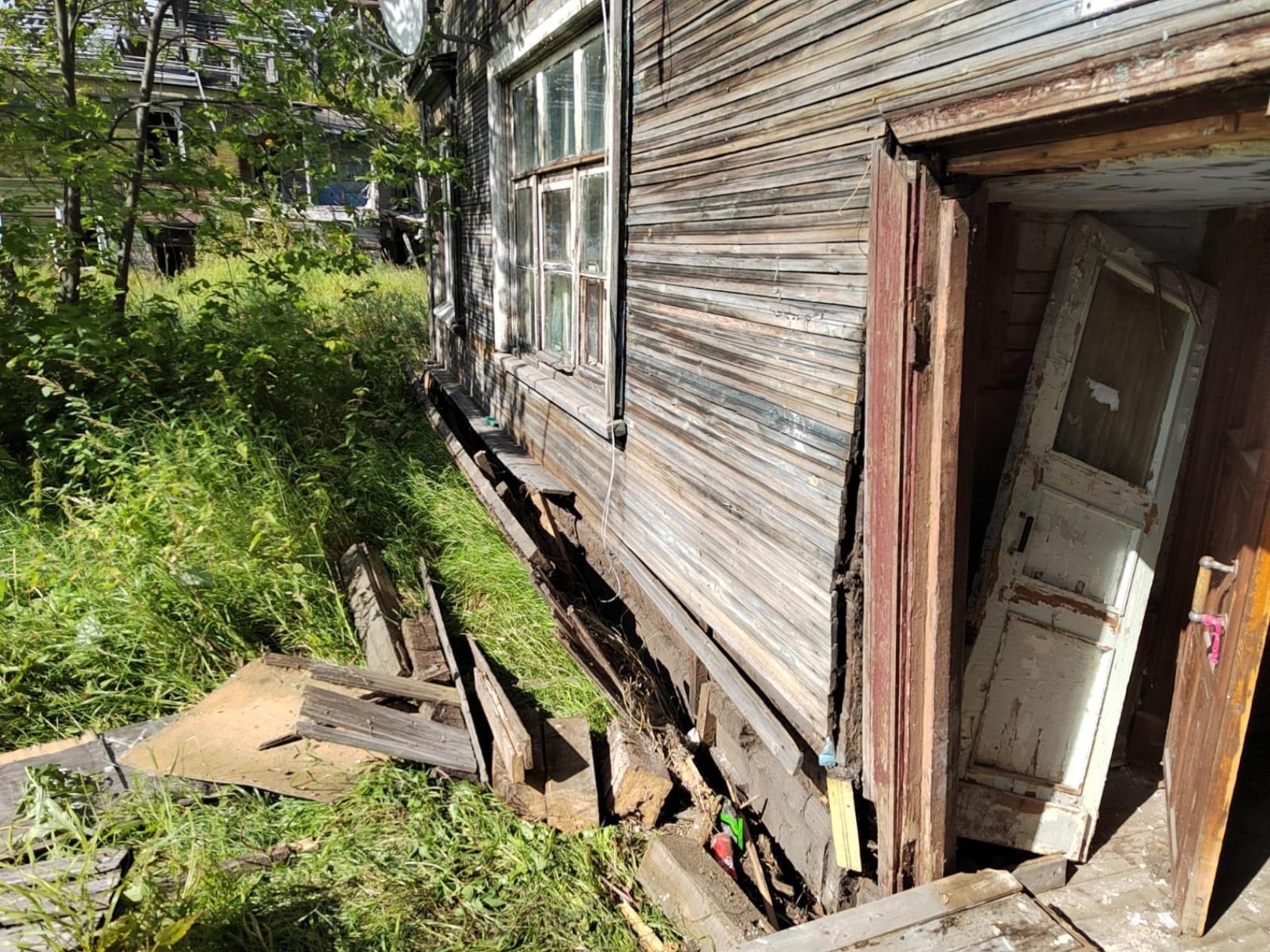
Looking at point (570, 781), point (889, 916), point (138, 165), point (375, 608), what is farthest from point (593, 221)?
point (138, 165)

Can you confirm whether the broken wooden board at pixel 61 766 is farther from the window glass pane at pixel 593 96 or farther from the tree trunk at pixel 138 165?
the tree trunk at pixel 138 165

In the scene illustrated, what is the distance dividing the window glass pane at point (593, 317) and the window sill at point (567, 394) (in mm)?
186

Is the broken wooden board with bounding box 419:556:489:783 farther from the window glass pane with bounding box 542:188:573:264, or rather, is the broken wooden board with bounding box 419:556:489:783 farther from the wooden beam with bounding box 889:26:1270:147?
the wooden beam with bounding box 889:26:1270:147

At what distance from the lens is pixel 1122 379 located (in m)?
2.41

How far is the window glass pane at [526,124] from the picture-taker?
4.88 metres

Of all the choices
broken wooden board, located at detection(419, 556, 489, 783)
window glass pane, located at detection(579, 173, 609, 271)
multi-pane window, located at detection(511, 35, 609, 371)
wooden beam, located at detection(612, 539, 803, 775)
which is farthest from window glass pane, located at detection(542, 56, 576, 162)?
broken wooden board, located at detection(419, 556, 489, 783)

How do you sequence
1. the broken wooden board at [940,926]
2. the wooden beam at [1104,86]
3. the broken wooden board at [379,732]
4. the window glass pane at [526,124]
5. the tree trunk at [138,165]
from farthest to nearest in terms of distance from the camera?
the tree trunk at [138,165] < the window glass pane at [526,124] < the broken wooden board at [379,732] < the broken wooden board at [940,926] < the wooden beam at [1104,86]

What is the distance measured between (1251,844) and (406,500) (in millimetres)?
4868

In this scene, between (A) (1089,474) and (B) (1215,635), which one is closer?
(B) (1215,635)

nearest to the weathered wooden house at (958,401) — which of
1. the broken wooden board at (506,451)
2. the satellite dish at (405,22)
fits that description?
the broken wooden board at (506,451)

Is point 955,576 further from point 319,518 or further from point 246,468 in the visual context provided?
point 246,468

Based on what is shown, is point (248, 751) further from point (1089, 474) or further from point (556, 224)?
point (1089, 474)

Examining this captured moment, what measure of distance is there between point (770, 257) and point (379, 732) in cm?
247

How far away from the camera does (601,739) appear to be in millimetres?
3559
